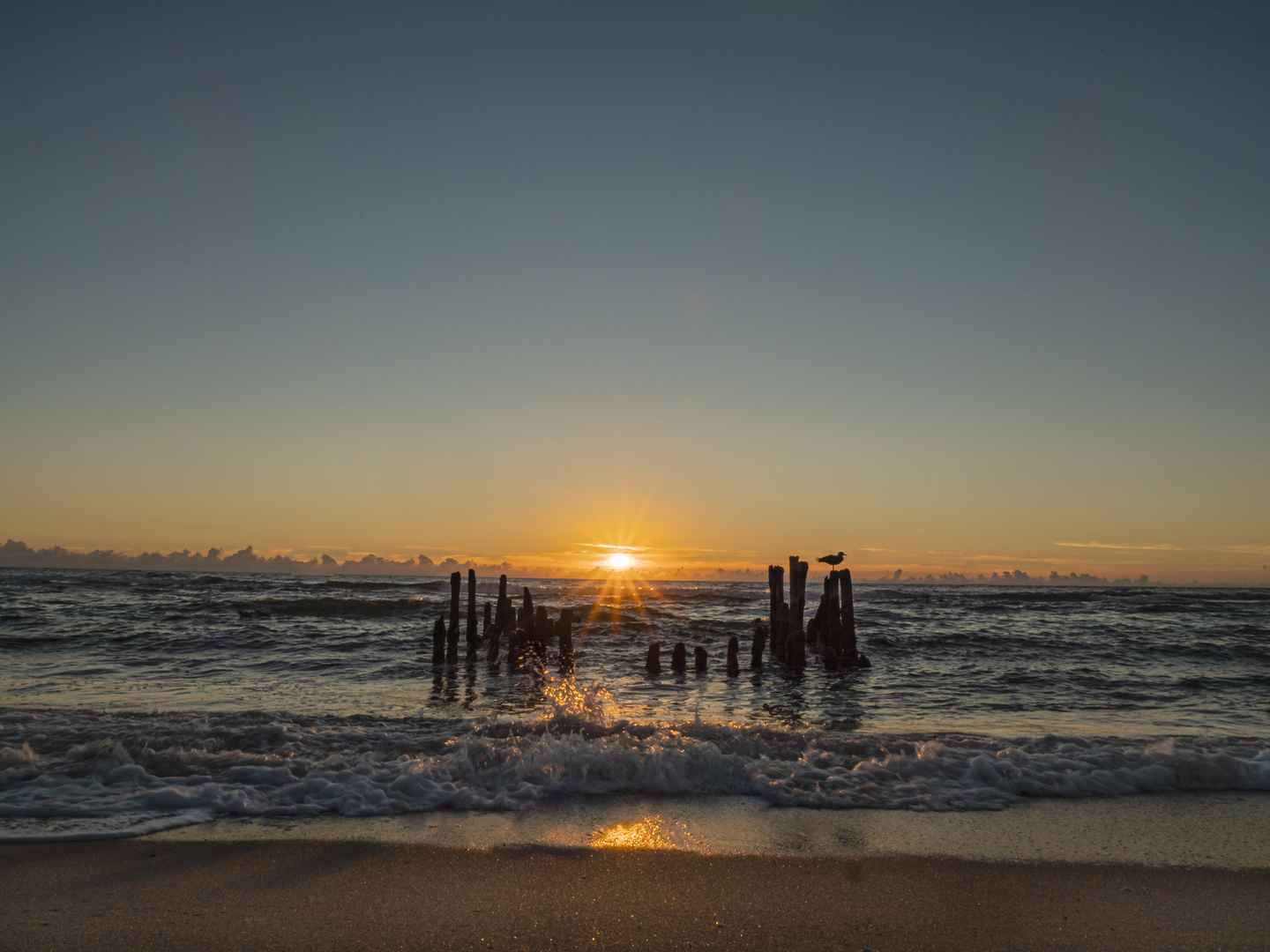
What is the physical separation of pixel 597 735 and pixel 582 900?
4563 mm

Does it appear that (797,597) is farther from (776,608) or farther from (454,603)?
(454,603)

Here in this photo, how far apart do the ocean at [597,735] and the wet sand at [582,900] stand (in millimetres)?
672

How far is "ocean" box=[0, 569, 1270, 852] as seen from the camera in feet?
22.2

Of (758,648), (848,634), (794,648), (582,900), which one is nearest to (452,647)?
(758,648)

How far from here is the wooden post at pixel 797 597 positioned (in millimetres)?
19453

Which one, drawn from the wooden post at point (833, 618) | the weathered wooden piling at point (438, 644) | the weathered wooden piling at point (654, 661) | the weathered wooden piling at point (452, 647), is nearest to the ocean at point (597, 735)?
the weathered wooden piling at point (654, 661)

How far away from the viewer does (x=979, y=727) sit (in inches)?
436

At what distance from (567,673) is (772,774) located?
1096 centimetres

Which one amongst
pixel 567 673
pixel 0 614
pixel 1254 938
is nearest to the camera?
pixel 1254 938

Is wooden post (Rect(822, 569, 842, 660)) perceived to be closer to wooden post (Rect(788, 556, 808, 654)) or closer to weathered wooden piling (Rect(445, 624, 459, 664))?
wooden post (Rect(788, 556, 808, 654))

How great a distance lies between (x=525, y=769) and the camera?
7.57 m

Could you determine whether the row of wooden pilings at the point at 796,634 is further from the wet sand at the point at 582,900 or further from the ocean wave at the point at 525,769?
the wet sand at the point at 582,900

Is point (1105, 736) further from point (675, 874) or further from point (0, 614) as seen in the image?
point (0, 614)

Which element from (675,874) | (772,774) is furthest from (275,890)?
(772,774)
